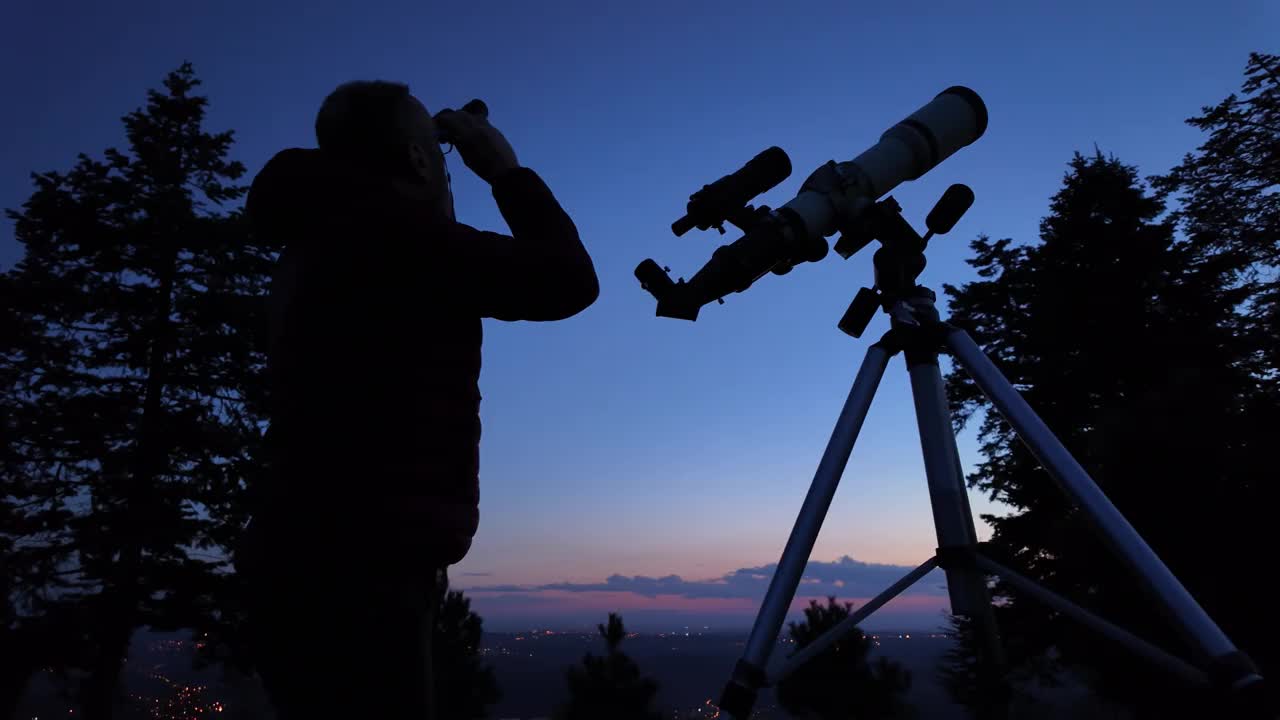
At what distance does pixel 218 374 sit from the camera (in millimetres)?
16516

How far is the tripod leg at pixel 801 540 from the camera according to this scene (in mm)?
1946

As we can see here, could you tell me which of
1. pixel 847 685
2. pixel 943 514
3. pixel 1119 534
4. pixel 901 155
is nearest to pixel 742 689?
pixel 943 514

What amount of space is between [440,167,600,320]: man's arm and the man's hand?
119 mm

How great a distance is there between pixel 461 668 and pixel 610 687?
4.39 metres

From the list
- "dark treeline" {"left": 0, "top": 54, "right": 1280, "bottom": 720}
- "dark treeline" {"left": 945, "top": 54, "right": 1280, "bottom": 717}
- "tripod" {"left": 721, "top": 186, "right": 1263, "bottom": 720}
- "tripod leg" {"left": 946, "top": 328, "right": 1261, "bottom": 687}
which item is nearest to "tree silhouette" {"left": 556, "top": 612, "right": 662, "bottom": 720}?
"dark treeline" {"left": 0, "top": 54, "right": 1280, "bottom": 720}

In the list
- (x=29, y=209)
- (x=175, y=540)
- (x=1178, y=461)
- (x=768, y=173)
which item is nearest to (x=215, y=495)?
(x=175, y=540)

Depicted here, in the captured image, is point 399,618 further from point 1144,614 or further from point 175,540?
point 175,540

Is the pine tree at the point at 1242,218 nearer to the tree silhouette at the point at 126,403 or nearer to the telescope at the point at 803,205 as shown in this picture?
the telescope at the point at 803,205

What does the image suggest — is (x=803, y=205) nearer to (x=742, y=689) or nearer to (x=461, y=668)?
(x=742, y=689)

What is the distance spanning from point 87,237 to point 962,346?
19.5 meters

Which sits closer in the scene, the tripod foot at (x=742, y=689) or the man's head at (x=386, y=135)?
the man's head at (x=386, y=135)

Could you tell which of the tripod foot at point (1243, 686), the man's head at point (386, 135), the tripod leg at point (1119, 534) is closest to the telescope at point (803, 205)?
the tripod leg at point (1119, 534)

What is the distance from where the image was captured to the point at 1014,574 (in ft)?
7.11

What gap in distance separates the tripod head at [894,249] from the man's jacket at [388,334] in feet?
4.54
